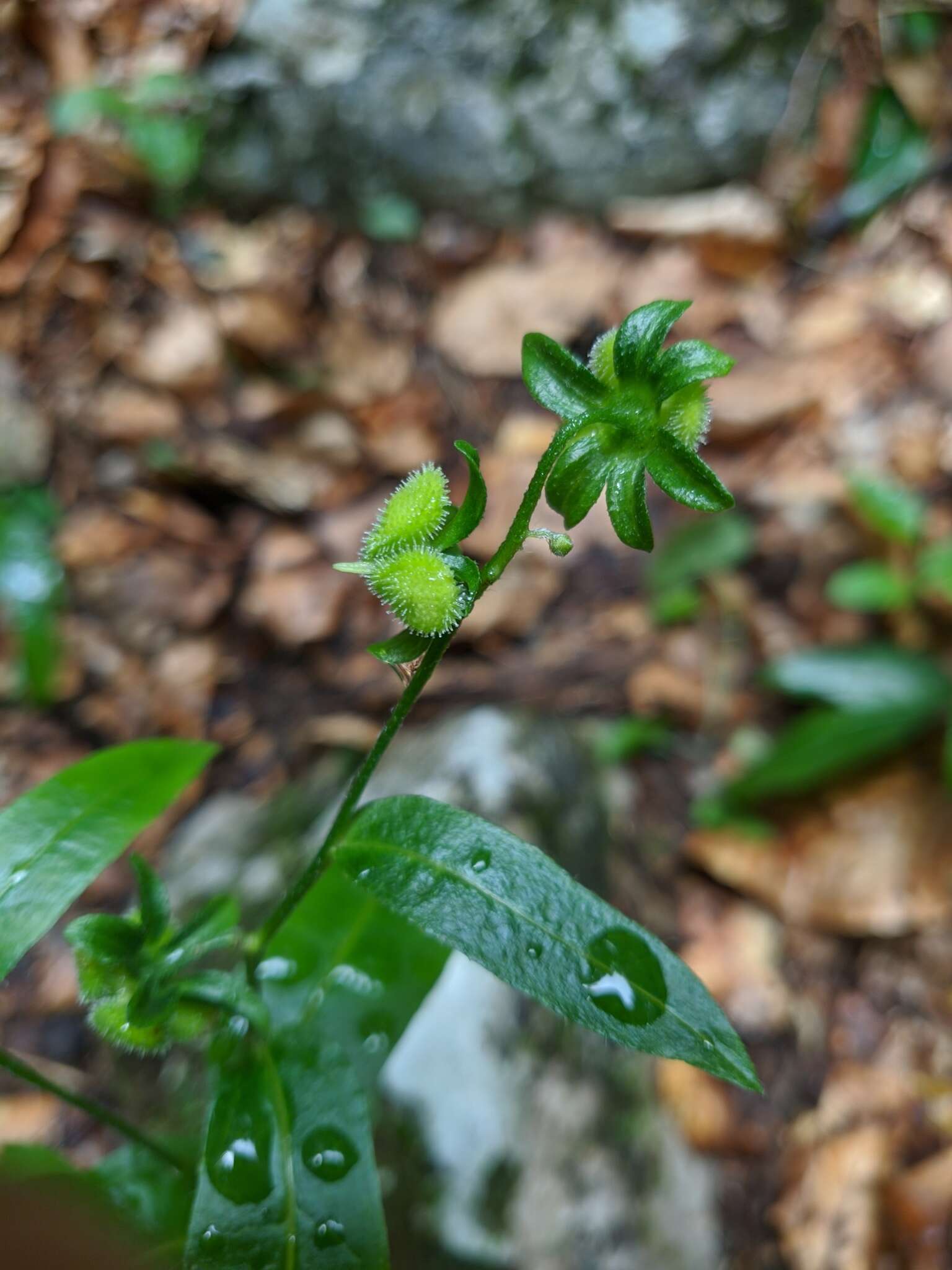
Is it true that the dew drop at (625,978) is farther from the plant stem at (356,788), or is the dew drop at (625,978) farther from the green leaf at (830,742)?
the green leaf at (830,742)

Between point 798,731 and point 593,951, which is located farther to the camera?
point 798,731

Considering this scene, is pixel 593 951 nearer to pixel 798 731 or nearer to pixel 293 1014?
pixel 293 1014

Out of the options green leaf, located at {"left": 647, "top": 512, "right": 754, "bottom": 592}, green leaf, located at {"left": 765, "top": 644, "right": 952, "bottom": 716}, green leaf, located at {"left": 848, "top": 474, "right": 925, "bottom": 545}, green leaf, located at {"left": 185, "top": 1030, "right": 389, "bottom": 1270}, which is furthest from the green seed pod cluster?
green leaf, located at {"left": 848, "top": 474, "right": 925, "bottom": 545}

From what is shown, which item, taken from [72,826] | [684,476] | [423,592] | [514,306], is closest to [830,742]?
[684,476]

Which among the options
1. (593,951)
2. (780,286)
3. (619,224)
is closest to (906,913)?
(593,951)

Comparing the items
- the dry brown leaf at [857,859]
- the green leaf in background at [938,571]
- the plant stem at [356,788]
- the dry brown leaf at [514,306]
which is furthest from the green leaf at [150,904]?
the dry brown leaf at [514,306]

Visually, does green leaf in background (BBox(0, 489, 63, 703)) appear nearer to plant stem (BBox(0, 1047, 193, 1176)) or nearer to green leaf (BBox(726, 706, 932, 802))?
plant stem (BBox(0, 1047, 193, 1176))

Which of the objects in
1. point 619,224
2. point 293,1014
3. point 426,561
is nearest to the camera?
point 426,561

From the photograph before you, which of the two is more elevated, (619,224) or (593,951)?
(619,224)
